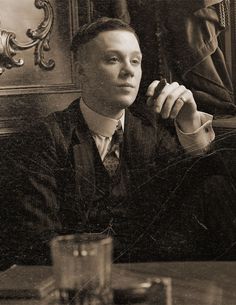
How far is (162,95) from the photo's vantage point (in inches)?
42.2

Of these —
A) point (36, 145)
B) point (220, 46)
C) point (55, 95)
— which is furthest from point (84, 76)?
point (220, 46)

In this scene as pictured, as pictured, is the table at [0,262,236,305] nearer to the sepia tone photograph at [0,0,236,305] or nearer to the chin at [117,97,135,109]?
the sepia tone photograph at [0,0,236,305]

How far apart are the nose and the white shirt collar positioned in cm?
9

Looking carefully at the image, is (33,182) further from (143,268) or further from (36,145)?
(143,268)

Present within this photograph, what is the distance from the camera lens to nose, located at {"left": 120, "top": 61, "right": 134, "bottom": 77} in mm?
1053

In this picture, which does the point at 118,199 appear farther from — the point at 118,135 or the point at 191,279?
the point at 191,279

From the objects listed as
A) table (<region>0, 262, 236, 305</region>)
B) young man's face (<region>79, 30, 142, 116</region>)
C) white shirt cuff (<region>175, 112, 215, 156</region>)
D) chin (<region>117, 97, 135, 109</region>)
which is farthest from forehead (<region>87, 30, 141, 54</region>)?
table (<region>0, 262, 236, 305</region>)

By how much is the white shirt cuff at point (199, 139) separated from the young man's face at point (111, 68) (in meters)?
0.14

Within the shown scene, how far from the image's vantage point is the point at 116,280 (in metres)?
0.75

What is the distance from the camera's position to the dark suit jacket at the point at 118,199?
3.41ft

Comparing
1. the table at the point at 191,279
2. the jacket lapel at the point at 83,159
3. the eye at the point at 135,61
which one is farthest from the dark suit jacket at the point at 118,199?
the table at the point at 191,279

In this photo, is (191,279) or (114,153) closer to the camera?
(191,279)

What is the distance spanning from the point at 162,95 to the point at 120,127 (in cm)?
12

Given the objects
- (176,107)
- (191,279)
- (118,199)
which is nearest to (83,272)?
(191,279)
